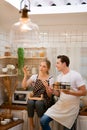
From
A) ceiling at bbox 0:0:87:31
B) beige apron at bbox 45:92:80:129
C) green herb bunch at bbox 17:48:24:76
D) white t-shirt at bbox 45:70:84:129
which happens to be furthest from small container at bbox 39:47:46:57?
beige apron at bbox 45:92:80:129

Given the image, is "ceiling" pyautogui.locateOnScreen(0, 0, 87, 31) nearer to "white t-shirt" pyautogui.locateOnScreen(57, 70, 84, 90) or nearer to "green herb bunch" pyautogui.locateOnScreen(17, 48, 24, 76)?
"green herb bunch" pyautogui.locateOnScreen(17, 48, 24, 76)

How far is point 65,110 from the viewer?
3551mm

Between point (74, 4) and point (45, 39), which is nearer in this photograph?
point (74, 4)

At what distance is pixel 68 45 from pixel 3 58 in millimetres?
1172

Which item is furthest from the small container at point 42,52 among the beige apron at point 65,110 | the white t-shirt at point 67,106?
the beige apron at point 65,110

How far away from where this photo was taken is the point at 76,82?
3.47 meters

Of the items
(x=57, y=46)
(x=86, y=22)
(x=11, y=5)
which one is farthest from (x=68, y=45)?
(x=11, y=5)

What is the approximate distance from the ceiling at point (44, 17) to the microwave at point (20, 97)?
1235mm

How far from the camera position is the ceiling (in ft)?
12.5

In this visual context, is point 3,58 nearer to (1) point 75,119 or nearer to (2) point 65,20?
(2) point 65,20

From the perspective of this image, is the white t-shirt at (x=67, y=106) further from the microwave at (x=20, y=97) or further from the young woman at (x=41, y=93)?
the microwave at (x=20, y=97)

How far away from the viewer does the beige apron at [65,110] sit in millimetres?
3525

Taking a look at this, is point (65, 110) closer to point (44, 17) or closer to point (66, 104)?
point (66, 104)

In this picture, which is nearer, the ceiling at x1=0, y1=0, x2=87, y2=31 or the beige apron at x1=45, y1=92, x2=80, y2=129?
the beige apron at x1=45, y1=92, x2=80, y2=129
